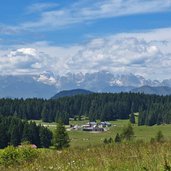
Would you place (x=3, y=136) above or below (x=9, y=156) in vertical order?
below

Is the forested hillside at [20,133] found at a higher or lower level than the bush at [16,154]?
lower

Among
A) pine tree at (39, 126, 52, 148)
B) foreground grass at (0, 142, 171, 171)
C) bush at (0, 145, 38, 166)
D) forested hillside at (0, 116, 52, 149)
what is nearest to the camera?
foreground grass at (0, 142, 171, 171)

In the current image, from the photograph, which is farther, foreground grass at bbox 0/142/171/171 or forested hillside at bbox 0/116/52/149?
forested hillside at bbox 0/116/52/149

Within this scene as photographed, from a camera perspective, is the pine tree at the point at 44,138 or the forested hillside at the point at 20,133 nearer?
the forested hillside at the point at 20,133

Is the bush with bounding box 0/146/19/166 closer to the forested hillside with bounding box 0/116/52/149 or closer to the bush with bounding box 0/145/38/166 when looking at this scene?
the bush with bounding box 0/145/38/166

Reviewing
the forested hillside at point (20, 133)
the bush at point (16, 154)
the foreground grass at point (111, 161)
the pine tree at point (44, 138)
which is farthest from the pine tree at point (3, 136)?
the foreground grass at point (111, 161)

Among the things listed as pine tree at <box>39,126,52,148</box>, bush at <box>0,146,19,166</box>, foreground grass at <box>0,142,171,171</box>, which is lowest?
pine tree at <box>39,126,52,148</box>

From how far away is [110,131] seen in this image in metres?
198

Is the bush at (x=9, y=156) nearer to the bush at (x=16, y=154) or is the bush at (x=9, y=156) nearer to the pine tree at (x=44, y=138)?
the bush at (x=16, y=154)

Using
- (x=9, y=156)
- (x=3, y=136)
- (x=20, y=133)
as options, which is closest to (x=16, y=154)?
(x=9, y=156)

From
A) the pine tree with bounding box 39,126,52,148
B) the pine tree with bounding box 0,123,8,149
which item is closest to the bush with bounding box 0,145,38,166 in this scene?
the pine tree with bounding box 0,123,8,149

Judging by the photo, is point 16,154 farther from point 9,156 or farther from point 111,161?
point 111,161

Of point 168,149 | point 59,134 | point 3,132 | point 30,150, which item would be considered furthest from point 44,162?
point 3,132

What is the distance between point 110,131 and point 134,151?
186347mm
